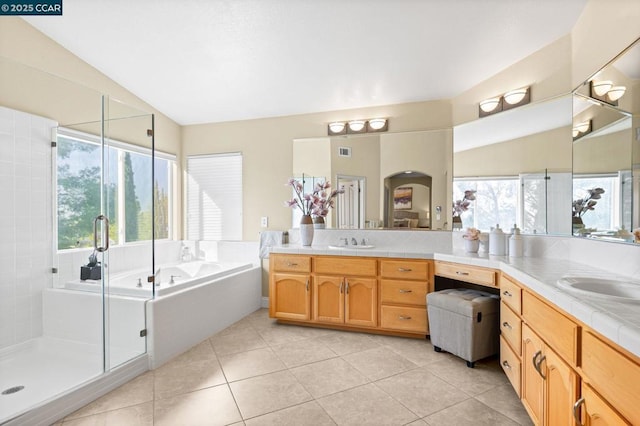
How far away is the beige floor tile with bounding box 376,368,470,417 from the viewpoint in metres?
1.90

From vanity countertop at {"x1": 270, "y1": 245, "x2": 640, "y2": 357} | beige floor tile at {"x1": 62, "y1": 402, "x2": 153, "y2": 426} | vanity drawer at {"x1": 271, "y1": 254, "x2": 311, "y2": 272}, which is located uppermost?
vanity countertop at {"x1": 270, "y1": 245, "x2": 640, "y2": 357}

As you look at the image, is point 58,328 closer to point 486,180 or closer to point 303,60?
point 303,60

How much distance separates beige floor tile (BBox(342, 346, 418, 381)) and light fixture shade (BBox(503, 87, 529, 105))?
228 centimetres

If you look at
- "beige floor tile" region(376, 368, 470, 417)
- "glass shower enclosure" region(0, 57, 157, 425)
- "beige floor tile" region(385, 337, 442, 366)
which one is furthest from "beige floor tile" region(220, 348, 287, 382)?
"beige floor tile" region(385, 337, 442, 366)

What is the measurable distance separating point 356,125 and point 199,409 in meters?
2.94

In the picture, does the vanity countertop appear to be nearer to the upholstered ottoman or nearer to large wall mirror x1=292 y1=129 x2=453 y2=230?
the upholstered ottoman

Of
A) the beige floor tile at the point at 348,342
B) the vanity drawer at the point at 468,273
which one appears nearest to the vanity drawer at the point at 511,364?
the vanity drawer at the point at 468,273

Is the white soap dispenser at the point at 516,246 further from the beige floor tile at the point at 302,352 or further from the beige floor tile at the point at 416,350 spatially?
the beige floor tile at the point at 302,352

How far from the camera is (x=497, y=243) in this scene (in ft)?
8.38

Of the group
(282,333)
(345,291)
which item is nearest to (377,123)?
(345,291)

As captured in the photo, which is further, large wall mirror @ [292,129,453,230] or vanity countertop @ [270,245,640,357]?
large wall mirror @ [292,129,453,230]

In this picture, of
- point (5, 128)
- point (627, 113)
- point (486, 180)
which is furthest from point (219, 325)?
point (627, 113)

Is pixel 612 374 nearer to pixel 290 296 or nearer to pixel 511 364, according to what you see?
pixel 511 364

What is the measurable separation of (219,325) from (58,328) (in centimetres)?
126
